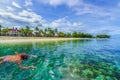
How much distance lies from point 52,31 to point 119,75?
10877 centimetres

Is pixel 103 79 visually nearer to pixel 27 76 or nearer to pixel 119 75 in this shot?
pixel 119 75

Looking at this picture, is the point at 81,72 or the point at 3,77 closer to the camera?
the point at 3,77

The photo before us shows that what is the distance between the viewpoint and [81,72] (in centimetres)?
1045

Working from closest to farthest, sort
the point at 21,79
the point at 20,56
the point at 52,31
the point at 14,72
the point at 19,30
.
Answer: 1. the point at 21,79
2. the point at 14,72
3. the point at 20,56
4. the point at 19,30
5. the point at 52,31

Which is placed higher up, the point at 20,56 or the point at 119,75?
the point at 20,56

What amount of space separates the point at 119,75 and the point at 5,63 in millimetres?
8895

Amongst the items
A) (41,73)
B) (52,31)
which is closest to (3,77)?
(41,73)

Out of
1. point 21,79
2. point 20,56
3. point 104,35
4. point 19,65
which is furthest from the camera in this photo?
point 104,35

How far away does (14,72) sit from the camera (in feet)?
32.8

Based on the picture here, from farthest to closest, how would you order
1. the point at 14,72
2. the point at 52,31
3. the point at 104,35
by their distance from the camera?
1. the point at 104,35
2. the point at 52,31
3. the point at 14,72

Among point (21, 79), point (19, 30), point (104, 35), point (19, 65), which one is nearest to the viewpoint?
point (21, 79)

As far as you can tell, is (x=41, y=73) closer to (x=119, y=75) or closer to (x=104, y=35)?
(x=119, y=75)

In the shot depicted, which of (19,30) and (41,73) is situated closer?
(41,73)

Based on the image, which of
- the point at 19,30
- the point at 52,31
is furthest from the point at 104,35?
the point at 19,30
